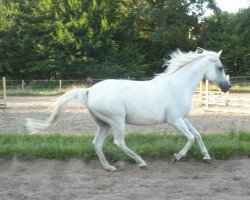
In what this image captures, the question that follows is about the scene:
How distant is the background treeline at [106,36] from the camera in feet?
126

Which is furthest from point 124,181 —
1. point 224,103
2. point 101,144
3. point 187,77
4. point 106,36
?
point 106,36

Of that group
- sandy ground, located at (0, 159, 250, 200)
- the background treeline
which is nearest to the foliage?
the background treeline

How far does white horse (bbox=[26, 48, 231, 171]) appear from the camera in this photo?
20.9ft

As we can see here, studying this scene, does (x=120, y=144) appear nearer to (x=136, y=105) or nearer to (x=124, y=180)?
(x=136, y=105)

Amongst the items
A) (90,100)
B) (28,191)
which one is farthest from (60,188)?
(90,100)

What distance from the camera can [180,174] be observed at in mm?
6090

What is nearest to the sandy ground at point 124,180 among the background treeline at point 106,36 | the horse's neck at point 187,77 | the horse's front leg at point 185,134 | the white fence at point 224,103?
the horse's front leg at point 185,134

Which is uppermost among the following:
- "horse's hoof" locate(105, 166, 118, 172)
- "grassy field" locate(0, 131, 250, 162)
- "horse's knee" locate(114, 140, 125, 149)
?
"horse's knee" locate(114, 140, 125, 149)

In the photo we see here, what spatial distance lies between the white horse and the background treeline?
102ft

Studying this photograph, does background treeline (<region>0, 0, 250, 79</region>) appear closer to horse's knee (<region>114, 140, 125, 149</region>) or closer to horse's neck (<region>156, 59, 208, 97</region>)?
horse's neck (<region>156, 59, 208, 97</region>)

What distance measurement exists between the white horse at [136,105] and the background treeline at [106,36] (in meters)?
31.0

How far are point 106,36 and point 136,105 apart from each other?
33.4 meters

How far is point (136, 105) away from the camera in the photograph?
6.48 meters

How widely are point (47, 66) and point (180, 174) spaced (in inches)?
1316
